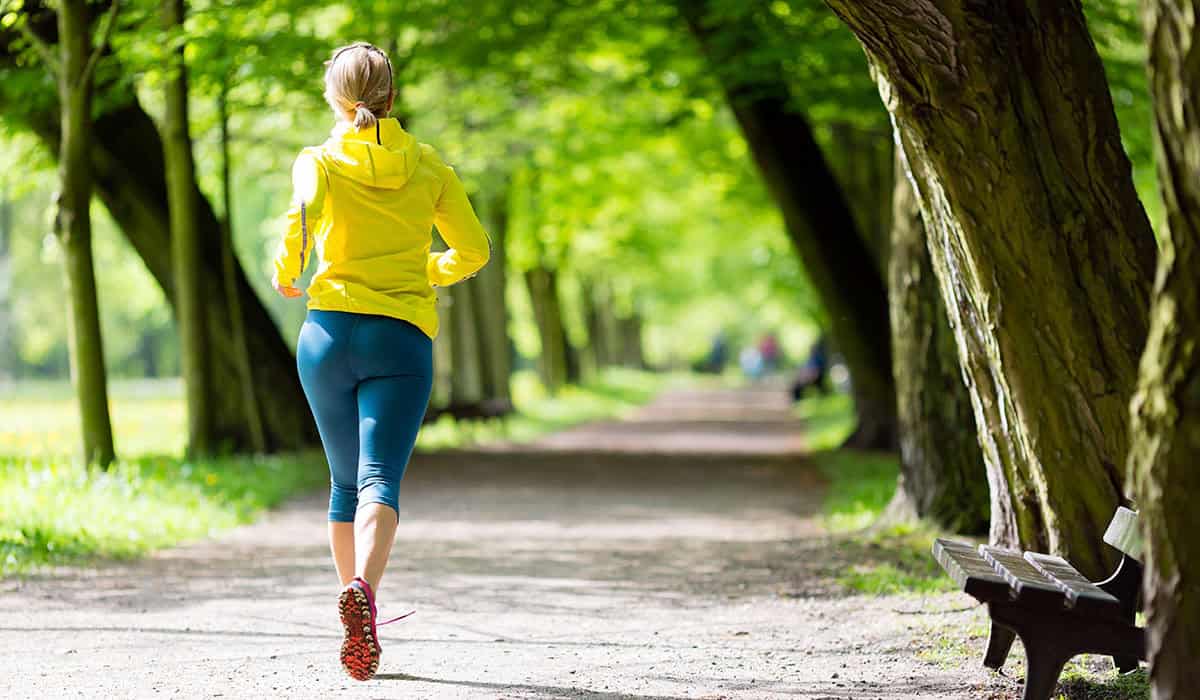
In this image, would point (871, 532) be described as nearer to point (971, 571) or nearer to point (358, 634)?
point (971, 571)

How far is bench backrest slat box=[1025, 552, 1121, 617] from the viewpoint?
4.29m

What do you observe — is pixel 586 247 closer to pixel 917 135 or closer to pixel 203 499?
pixel 203 499

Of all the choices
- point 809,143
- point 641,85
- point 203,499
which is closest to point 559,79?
point 641,85

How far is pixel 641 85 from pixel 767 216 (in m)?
10.9

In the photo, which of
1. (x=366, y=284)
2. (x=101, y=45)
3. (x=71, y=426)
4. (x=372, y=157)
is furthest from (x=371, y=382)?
(x=71, y=426)

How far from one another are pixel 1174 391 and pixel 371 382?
2452 millimetres

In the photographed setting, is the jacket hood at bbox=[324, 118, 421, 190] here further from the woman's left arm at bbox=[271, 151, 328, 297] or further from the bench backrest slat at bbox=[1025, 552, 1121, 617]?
the bench backrest slat at bbox=[1025, 552, 1121, 617]

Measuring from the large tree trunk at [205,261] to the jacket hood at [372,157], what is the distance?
31.6ft

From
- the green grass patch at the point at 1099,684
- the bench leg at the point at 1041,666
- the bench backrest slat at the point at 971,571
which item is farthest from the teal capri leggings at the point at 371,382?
the green grass patch at the point at 1099,684

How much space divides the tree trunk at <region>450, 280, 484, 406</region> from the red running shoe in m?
16.6

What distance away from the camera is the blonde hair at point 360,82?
190 inches

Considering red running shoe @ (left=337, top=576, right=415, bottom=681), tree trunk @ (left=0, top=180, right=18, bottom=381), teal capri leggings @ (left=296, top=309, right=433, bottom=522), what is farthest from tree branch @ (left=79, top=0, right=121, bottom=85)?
tree trunk @ (left=0, top=180, right=18, bottom=381)

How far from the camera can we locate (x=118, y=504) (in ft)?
31.7

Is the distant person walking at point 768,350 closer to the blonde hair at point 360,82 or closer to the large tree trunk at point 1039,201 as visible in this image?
the large tree trunk at point 1039,201
